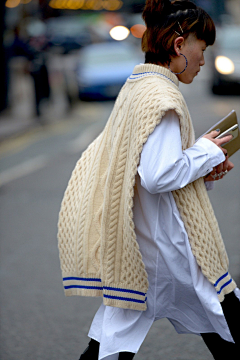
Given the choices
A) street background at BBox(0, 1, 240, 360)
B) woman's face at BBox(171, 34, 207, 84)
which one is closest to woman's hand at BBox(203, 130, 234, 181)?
woman's face at BBox(171, 34, 207, 84)

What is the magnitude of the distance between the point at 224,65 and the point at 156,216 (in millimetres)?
14593

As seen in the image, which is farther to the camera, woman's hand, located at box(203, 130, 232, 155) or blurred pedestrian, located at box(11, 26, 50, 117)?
blurred pedestrian, located at box(11, 26, 50, 117)

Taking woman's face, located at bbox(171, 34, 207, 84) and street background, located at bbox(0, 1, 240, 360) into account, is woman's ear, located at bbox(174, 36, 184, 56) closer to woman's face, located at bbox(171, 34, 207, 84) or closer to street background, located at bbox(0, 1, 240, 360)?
woman's face, located at bbox(171, 34, 207, 84)

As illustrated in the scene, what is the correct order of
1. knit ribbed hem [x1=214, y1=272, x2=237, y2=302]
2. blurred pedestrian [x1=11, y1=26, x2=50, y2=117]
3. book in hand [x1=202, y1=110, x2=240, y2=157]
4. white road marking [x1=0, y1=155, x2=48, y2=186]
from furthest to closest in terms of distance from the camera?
blurred pedestrian [x1=11, y1=26, x2=50, y2=117], white road marking [x1=0, y1=155, x2=48, y2=186], book in hand [x1=202, y1=110, x2=240, y2=157], knit ribbed hem [x1=214, y1=272, x2=237, y2=302]

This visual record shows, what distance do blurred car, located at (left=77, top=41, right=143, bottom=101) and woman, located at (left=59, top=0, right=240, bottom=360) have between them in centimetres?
1374

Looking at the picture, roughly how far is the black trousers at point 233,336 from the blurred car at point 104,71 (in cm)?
1390

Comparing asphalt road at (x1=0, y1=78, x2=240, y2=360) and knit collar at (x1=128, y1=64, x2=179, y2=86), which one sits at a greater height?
knit collar at (x1=128, y1=64, x2=179, y2=86)

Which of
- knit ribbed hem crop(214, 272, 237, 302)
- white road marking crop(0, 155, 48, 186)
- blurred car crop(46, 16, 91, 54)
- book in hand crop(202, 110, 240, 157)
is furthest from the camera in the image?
blurred car crop(46, 16, 91, 54)

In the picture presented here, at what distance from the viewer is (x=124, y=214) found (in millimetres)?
1958

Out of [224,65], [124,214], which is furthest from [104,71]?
[124,214]

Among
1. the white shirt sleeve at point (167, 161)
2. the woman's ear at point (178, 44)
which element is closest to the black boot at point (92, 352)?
the white shirt sleeve at point (167, 161)

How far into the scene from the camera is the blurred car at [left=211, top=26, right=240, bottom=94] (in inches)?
603

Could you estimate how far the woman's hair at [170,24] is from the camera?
199cm

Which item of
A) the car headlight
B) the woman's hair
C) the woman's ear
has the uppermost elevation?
the woman's hair
